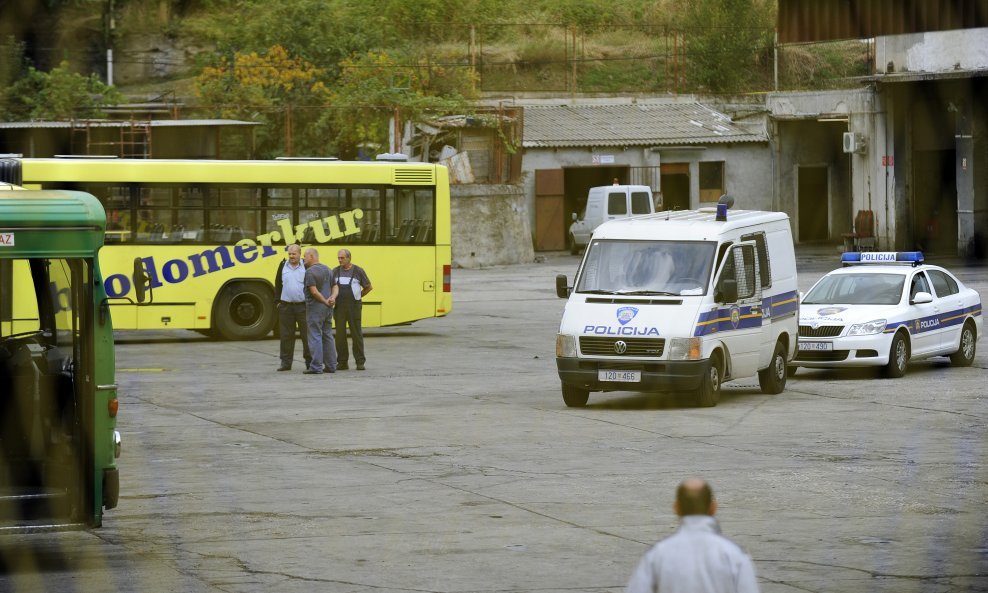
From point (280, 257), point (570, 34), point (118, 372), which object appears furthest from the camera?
point (570, 34)

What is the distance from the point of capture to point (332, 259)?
27125mm

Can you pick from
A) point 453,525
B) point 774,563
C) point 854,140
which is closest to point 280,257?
point 453,525

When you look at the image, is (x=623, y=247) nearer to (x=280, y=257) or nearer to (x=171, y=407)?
(x=171, y=407)

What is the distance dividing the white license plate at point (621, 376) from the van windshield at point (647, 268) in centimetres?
102

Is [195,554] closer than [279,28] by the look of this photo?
Yes

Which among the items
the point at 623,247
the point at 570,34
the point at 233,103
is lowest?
the point at 623,247

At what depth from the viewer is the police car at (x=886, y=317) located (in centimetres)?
2044

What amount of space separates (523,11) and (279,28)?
55.2 ft

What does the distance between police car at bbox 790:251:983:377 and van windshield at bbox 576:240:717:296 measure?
11.3 ft

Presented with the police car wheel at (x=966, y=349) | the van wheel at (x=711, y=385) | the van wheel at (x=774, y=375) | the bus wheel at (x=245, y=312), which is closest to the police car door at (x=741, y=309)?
the van wheel at (x=711, y=385)

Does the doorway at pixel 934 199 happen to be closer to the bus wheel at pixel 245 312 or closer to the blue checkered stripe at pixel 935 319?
the blue checkered stripe at pixel 935 319

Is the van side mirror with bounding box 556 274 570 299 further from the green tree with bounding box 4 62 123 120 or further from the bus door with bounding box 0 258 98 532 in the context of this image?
the green tree with bounding box 4 62 123 120

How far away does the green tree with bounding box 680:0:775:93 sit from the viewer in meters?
59.0

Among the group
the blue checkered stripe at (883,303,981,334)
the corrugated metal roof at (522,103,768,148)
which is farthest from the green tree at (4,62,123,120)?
the blue checkered stripe at (883,303,981,334)
